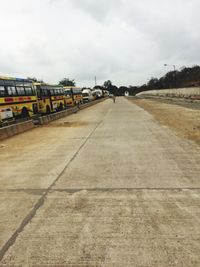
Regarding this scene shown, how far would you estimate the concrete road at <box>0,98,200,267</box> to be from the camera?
3.60 meters

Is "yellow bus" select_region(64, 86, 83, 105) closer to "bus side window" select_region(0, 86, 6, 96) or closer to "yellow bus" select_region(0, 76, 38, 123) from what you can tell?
"yellow bus" select_region(0, 76, 38, 123)

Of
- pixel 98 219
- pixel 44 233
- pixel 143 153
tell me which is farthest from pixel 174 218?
pixel 143 153

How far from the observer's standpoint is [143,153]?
9.34 m

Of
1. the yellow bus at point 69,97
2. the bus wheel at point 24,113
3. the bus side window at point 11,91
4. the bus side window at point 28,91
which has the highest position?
the bus side window at point 11,91

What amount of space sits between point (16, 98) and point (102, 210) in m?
18.6

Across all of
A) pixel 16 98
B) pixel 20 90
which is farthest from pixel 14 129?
pixel 20 90

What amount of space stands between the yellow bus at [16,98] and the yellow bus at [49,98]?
9.14ft

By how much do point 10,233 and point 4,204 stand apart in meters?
1.29

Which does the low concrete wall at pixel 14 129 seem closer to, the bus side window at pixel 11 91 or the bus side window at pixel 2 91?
the bus side window at pixel 2 91

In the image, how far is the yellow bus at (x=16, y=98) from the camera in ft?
65.1

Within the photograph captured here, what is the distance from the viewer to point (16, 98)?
21953mm

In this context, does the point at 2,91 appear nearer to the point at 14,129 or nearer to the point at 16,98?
the point at 16,98

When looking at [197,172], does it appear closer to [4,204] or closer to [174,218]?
[174,218]

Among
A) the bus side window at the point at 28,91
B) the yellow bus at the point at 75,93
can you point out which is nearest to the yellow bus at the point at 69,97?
the yellow bus at the point at 75,93
